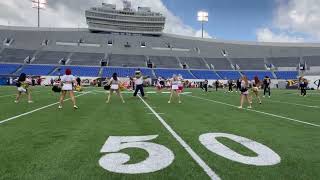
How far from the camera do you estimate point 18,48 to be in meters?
84.8

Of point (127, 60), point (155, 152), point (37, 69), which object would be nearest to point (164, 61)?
point (127, 60)

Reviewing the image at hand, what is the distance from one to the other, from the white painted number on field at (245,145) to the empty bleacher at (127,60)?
74.5 m

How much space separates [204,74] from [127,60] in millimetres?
17662

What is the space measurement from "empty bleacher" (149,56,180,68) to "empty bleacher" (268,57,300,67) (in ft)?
76.0

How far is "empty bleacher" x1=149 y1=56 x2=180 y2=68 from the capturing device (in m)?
84.9

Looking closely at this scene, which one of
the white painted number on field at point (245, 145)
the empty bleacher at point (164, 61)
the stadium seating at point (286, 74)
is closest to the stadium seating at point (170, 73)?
the empty bleacher at point (164, 61)

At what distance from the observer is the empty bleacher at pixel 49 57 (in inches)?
3174

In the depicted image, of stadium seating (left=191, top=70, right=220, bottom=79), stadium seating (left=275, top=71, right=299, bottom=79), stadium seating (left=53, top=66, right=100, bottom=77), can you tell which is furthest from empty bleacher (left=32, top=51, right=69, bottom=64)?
stadium seating (left=275, top=71, right=299, bottom=79)

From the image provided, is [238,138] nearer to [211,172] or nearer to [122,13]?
[211,172]

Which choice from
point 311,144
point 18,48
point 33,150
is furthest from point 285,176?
point 18,48

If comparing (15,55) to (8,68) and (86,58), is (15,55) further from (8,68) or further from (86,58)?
(86,58)

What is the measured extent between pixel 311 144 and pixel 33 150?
5692 mm

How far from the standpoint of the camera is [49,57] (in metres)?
82.7

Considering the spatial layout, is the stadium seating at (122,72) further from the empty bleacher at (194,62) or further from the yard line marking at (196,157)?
the yard line marking at (196,157)
